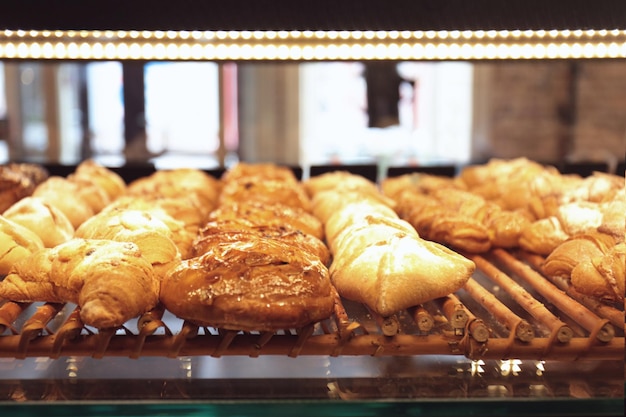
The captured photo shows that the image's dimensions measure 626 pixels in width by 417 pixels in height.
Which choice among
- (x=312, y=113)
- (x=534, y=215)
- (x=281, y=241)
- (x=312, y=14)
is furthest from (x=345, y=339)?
(x=312, y=113)

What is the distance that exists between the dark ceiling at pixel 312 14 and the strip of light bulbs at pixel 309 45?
0.05 metres

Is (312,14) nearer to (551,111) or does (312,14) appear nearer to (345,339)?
(345,339)

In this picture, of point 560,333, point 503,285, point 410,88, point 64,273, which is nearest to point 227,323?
point 64,273

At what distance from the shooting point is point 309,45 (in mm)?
1959

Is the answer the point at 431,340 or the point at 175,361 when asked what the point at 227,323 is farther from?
the point at 431,340

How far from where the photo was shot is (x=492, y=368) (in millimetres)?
1639

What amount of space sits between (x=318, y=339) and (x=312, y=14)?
0.77 meters

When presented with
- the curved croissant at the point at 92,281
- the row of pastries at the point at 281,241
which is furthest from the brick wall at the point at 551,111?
the curved croissant at the point at 92,281

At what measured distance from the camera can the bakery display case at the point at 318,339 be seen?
56.5 inches

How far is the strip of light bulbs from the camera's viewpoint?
5.98ft

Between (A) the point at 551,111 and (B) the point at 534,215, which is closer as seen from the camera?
(B) the point at 534,215

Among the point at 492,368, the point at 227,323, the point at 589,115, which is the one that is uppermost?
the point at 589,115

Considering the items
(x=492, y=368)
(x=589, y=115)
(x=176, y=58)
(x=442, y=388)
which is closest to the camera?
(x=442, y=388)

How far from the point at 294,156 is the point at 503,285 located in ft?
18.1
